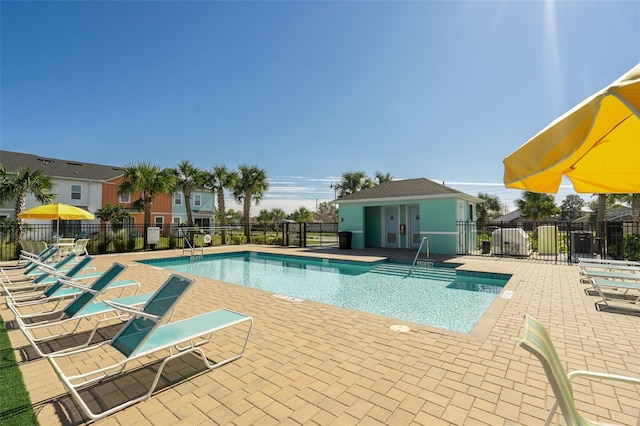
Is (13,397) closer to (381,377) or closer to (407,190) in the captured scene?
(381,377)

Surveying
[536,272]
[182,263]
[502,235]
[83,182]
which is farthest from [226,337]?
[83,182]

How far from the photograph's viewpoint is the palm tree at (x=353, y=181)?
29.7 m

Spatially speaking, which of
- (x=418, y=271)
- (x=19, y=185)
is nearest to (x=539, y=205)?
(x=418, y=271)

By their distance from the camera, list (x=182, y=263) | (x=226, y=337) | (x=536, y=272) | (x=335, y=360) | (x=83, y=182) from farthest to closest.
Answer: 1. (x=83, y=182)
2. (x=182, y=263)
3. (x=536, y=272)
4. (x=226, y=337)
5. (x=335, y=360)

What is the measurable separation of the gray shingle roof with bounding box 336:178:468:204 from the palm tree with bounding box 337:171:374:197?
12.1 metres

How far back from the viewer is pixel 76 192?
26375mm

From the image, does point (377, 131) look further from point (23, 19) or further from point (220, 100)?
point (23, 19)

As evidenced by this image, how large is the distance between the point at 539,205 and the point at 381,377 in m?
34.3

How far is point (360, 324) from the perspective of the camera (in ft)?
15.0

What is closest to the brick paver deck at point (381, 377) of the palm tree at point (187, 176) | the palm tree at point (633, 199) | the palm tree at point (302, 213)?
the palm tree at point (633, 199)

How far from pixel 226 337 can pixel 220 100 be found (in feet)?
48.1

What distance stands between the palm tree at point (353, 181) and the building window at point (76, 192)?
986 inches

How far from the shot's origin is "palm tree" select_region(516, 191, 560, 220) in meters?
28.8

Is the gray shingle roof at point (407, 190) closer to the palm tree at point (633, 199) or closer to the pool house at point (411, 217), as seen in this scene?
the pool house at point (411, 217)
